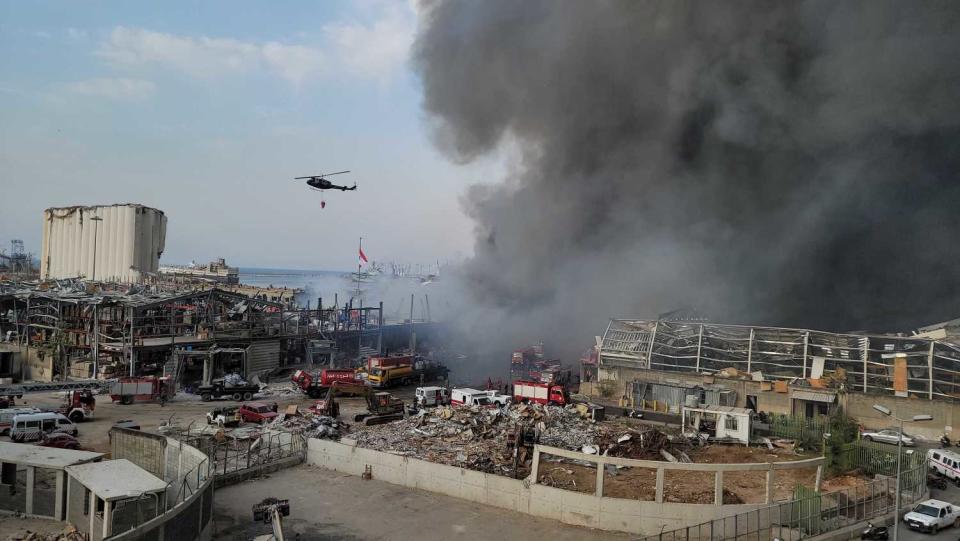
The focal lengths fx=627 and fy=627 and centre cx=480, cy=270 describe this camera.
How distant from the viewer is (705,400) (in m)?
24.7

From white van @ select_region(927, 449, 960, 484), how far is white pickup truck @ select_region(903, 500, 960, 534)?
11.8 ft

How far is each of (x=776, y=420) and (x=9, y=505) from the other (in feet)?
Answer: 70.0

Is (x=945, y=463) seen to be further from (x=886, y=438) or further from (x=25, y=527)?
(x=25, y=527)

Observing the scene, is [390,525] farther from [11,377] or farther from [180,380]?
[11,377]

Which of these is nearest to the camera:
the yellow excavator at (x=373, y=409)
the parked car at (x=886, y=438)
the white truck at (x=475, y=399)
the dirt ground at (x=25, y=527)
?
the dirt ground at (x=25, y=527)

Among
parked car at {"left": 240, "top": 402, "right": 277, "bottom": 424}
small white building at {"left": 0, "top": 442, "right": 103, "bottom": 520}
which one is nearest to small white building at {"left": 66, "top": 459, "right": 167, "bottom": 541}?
small white building at {"left": 0, "top": 442, "right": 103, "bottom": 520}

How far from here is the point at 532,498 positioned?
43.4ft

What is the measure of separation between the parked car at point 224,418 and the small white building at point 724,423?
15.2 meters

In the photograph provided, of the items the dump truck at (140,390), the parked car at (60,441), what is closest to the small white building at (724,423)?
the parked car at (60,441)

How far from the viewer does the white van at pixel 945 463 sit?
15.8 meters

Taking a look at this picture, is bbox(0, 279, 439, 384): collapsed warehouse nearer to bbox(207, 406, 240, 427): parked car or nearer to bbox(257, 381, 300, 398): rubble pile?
bbox(257, 381, 300, 398): rubble pile

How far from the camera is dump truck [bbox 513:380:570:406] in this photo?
Result: 2459cm

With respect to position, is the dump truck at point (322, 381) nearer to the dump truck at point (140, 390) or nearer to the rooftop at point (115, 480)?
the dump truck at point (140, 390)

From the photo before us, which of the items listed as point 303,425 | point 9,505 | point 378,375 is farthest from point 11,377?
point 9,505
